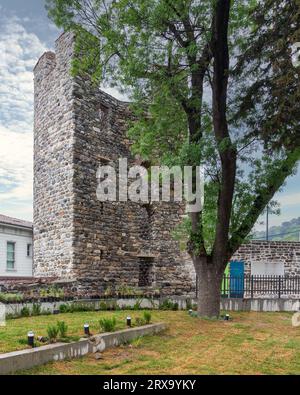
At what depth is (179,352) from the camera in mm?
7262

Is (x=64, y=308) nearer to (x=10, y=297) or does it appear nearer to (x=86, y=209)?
(x=10, y=297)

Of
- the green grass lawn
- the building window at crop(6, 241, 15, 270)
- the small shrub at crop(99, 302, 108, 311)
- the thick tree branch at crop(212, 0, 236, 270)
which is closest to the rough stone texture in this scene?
the small shrub at crop(99, 302, 108, 311)

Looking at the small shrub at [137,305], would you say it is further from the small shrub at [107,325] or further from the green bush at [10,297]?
the small shrub at [107,325]

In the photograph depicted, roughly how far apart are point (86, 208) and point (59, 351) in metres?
9.80

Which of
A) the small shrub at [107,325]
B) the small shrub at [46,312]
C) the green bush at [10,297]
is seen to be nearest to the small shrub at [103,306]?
the small shrub at [46,312]

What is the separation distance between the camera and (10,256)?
22312mm

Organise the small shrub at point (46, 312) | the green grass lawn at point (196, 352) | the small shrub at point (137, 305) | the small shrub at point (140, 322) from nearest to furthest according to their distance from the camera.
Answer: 1. the green grass lawn at point (196, 352)
2. the small shrub at point (140, 322)
3. the small shrub at point (46, 312)
4. the small shrub at point (137, 305)

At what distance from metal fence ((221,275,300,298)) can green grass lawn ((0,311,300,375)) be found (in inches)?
202

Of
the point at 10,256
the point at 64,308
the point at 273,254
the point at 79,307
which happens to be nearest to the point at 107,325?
the point at 64,308

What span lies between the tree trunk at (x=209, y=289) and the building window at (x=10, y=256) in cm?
1325

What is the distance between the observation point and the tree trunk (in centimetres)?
1190

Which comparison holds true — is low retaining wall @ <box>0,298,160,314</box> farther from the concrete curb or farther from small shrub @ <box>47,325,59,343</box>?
small shrub @ <box>47,325,59,343</box>

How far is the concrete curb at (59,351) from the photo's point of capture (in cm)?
550
